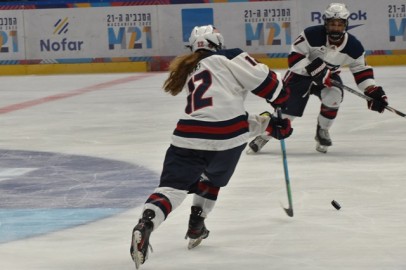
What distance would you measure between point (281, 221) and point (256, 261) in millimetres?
847

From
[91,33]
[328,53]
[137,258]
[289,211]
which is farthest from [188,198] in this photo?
[91,33]

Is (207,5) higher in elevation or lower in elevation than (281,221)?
higher

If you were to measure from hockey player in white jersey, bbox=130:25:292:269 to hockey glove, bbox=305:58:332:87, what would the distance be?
277cm

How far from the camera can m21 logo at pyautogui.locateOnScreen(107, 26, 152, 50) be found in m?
14.8

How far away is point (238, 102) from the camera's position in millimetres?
4277

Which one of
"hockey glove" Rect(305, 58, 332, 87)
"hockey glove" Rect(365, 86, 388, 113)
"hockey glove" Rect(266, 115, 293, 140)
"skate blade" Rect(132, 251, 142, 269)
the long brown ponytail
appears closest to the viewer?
"skate blade" Rect(132, 251, 142, 269)

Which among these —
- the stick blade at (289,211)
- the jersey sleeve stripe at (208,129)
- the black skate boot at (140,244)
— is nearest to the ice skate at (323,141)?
the stick blade at (289,211)

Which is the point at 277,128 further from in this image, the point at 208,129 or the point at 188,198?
the point at 188,198

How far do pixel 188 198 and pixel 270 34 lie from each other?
894 cm

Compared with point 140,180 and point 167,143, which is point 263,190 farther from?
point 167,143

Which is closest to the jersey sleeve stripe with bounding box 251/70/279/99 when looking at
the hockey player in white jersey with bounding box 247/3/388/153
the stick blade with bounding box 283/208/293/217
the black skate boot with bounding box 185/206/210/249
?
the black skate boot with bounding box 185/206/210/249

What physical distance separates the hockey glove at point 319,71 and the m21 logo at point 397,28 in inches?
288

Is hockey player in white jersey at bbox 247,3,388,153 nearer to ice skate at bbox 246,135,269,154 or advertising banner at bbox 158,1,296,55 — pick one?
ice skate at bbox 246,135,269,154

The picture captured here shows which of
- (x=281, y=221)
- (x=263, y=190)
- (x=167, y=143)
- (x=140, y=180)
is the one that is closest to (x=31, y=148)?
(x=167, y=143)
